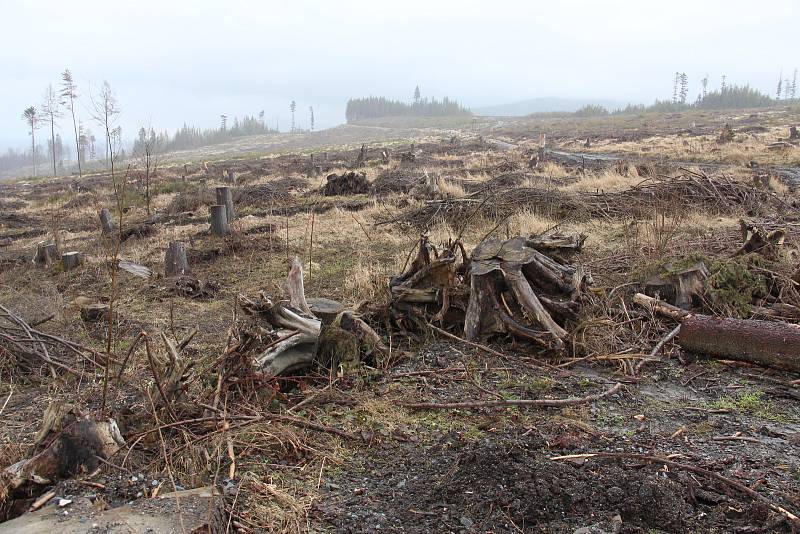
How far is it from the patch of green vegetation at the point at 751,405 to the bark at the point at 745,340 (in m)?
0.43

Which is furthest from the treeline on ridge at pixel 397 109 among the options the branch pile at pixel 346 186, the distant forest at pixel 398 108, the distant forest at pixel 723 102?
the branch pile at pixel 346 186

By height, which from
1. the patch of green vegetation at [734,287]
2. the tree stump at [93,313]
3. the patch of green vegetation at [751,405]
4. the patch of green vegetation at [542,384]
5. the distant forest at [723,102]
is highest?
the distant forest at [723,102]

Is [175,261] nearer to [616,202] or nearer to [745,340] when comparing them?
[745,340]

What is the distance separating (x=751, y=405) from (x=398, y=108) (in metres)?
146

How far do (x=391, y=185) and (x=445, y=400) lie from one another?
13.0m

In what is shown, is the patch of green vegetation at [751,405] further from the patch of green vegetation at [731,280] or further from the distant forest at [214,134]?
the distant forest at [214,134]

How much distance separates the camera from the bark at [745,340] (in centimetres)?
423

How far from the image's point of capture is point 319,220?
42.2 feet

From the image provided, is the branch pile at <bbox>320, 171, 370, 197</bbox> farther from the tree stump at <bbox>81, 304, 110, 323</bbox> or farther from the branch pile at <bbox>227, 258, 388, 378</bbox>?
the branch pile at <bbox>227, 258, 388, 378</bbox>

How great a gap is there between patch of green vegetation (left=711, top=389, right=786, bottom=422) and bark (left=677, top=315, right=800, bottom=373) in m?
0.43

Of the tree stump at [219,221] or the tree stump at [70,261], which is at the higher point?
the tree stump at [219,221]

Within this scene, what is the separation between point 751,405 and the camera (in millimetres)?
3848

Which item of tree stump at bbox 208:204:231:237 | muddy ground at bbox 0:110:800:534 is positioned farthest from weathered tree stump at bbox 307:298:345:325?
tree stump at bbox 208:204:231:237

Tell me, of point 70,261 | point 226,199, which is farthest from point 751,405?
point 226,199
